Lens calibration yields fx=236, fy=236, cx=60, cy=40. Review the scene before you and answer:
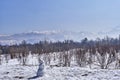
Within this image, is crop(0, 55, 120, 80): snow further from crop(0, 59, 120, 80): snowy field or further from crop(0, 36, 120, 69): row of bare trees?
crop(0, 36, 120, 69): row of bare trees

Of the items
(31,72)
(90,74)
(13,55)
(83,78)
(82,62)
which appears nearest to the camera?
(83,78)

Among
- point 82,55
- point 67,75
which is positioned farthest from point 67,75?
point 82,55

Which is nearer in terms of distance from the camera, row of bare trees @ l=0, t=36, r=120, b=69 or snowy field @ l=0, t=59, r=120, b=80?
snowy field @ l=0, t=59, r=120, b=80

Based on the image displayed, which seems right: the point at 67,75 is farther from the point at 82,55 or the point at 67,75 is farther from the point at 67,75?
the point at 82,55

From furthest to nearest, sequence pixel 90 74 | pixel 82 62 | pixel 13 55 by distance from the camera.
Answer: pixel 13 55 < pixel 82 62 < pixel 90 74

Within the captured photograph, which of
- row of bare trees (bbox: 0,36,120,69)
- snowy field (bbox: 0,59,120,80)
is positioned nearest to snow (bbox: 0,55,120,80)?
snowy field (bbox: 0,59,120,80)

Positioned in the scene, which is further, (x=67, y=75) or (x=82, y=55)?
(x=82, y=55)

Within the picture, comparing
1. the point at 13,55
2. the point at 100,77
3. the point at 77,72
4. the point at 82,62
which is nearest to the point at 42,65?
the point at 77,72

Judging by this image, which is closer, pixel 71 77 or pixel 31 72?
pixel 71 77

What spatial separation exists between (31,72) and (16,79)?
1980 millimetres

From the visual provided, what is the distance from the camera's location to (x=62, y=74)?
15.8 meters

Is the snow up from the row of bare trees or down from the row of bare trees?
down

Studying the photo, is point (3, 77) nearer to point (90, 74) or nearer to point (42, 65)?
point (42, 65)

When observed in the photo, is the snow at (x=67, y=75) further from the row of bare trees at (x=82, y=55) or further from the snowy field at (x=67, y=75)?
the row of bare trees at (x=82, y=55)
